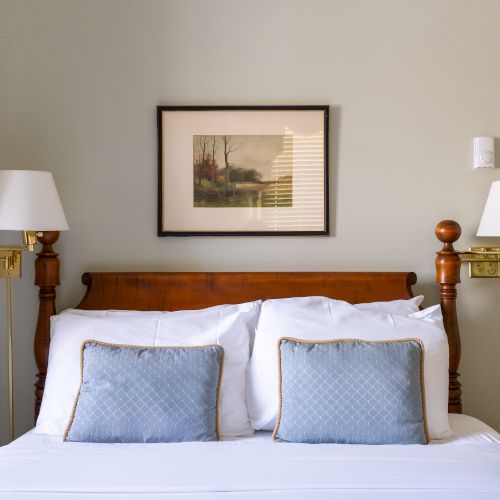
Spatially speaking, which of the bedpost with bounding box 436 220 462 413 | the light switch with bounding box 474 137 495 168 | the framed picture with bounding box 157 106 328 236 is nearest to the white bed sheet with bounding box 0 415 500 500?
the bedpost with bounding box 436 220 462 413

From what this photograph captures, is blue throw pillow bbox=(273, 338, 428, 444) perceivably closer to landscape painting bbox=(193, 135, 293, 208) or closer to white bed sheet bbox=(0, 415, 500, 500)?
white bed sheet bbox=(0, 415, 500, 500)

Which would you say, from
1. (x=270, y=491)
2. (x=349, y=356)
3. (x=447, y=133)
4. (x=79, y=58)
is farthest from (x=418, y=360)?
(x=79, y=58)

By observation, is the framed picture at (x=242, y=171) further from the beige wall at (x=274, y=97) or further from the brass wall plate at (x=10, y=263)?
the brass wall plate at (x=10, y=263)

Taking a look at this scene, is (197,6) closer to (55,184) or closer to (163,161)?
(163,161)

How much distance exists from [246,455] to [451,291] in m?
1.13

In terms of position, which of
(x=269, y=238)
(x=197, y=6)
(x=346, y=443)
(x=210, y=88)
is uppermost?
(x=197, y=6)

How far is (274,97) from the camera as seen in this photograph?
2770 mm

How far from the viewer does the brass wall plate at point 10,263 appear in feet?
8.74

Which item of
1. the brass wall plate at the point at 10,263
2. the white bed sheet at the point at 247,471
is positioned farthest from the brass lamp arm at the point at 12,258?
the white bed sheet at the point at 247,471

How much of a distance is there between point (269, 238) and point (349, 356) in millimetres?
747

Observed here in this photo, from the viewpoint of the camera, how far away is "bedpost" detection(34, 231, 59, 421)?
2639 millimetres

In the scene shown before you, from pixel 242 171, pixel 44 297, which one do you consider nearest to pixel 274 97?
pixel 242 171

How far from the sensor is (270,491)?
1709 millimetres

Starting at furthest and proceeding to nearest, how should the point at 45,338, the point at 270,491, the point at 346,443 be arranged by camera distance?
1. the point at 45,338
2. the point at 346,443
3. the point at 270,491
